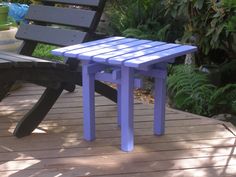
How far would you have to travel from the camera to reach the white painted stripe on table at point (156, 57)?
2.51 m

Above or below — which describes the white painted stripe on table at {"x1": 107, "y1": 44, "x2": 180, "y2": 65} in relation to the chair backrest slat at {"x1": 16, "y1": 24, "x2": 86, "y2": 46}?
below

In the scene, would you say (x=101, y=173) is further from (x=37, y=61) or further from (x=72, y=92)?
(x=72, y=92)

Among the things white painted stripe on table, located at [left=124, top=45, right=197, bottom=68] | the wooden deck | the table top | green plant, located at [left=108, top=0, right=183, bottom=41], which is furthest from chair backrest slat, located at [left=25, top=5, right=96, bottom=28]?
green plant, located at [left=108, top=0, right=183, bottom=41]

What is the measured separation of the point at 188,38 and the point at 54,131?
1.64 m

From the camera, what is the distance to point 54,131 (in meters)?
3.17

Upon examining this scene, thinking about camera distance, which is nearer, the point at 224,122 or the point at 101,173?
the point at 101,173

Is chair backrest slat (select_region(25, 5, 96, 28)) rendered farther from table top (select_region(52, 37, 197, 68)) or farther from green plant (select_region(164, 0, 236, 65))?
green plant (select_region(164, 0, 236, 65))

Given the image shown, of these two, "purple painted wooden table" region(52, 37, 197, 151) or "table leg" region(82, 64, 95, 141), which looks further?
"table leg" region(82, 64, 95, 141)

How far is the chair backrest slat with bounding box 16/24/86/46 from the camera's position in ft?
11.1

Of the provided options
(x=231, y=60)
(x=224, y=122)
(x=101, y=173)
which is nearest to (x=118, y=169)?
(x=101, y=173)

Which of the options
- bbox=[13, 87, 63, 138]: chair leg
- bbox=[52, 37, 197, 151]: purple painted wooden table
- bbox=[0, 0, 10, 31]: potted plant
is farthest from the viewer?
bbox=[0, 0, 10, 31]: potted plant

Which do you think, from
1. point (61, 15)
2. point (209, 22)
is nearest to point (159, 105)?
point (61, 15)

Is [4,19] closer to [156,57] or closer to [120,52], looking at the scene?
[120,52]

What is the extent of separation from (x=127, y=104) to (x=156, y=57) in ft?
1.01
